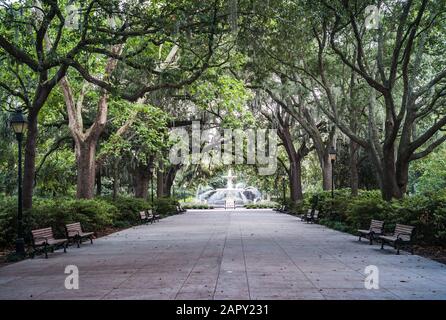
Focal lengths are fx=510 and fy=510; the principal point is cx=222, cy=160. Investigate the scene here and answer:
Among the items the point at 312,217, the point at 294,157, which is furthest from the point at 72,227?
the point at 294,157

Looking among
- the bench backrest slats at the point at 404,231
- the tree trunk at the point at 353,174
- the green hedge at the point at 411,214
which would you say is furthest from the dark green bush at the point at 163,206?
the bench backrest slats at the point at 404,231

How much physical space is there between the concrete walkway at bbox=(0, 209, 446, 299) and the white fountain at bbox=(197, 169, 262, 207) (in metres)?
43.5

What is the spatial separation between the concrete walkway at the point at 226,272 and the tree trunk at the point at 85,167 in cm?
662

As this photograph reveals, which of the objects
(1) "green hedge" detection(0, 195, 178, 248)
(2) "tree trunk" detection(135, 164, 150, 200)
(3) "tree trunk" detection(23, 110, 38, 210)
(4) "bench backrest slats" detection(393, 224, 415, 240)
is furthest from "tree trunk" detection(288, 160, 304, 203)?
(3) "tree trunk" detection(23, 110, 38, 210)

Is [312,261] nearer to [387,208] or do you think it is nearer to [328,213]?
[387,208]

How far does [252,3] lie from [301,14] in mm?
2254

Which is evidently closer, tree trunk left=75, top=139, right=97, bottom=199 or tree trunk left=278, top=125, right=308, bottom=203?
tree trunk left=75, top=139, right=97, bottom=199

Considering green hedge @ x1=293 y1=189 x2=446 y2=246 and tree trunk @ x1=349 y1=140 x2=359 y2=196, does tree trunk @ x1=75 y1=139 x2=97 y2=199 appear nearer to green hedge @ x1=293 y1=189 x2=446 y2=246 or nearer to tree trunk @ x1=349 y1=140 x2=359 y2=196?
green hedge @ x1=293 y1=189 x2=446 y2=246

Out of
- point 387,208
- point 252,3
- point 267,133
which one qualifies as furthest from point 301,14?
point 267,133

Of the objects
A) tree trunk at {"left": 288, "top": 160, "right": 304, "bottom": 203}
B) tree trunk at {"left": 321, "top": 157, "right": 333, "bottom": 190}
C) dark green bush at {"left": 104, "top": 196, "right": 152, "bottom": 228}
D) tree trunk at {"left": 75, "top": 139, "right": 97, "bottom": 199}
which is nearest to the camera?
tree trunk at {"left": 75, "top": 139, "right": 97, "bottom": 199}

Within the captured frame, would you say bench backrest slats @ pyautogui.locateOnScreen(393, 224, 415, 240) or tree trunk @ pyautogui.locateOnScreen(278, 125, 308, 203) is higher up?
tree trunk @ pyautogui.locateOnScreen(278, 125, 308, 203)

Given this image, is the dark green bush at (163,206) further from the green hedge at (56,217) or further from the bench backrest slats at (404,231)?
the bench backrest slats at (404,231)

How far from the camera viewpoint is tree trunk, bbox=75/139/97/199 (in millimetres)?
21938
